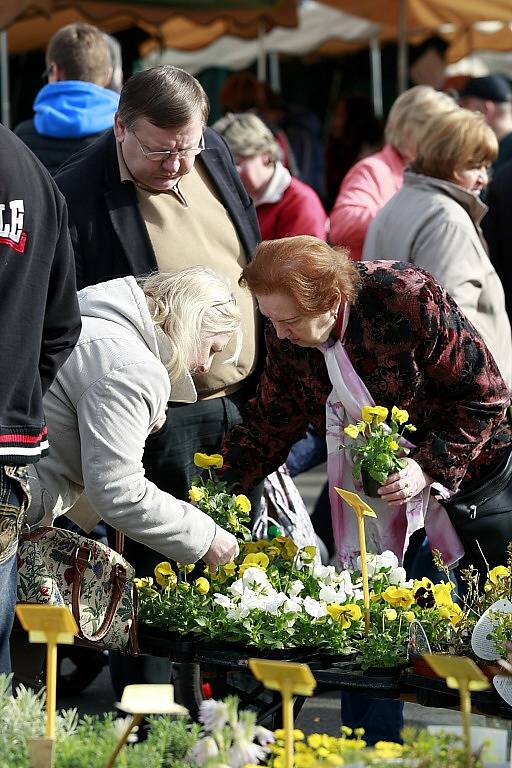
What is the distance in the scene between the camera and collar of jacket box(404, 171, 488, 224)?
3.58 meters

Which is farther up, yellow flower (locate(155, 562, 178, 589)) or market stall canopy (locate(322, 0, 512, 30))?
market stall canopy (locate(322, 0, 512, 30))

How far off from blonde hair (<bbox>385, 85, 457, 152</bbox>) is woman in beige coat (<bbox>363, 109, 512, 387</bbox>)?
0.51 meters

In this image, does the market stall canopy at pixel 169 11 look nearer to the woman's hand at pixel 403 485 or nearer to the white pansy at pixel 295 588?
the woman's hand at pixel 403 485

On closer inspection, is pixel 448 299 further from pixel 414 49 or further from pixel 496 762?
pixel 414 49

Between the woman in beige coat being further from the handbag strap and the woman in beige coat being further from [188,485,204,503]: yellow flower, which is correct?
the handbag strap

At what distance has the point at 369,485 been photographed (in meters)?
2.75

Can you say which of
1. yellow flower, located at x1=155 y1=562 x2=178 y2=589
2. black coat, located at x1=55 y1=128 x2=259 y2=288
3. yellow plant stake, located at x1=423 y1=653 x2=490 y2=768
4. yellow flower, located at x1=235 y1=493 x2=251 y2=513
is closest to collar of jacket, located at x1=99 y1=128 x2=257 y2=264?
black coat, located at x1=55 y1=128 x2=259 y2=288

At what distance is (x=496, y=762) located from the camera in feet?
5.55

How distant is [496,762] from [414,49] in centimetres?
945

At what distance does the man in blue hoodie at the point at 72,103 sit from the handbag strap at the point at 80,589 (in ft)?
5.20

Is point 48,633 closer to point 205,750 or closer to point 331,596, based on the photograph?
point 205,750

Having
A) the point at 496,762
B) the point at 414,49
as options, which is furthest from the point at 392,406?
the point at 414,49

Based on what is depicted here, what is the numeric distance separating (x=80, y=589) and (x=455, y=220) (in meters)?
1.61

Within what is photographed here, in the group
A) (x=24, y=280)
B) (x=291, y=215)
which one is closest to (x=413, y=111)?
(x=291, y=215)
